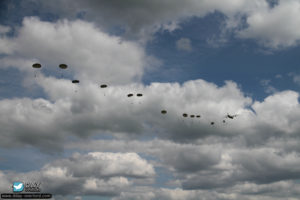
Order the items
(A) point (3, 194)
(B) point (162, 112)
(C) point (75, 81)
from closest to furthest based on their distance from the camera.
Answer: (C) point (75, 81) → (B) point (162, 112) → (A) point (3, 194)

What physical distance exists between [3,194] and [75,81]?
3963 inches

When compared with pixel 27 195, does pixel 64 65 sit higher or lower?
higher

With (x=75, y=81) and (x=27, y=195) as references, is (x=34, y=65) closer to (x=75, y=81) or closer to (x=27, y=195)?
(x=75, y=81)

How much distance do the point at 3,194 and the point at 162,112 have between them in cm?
11132

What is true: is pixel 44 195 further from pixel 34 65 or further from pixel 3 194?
pixel 34 65

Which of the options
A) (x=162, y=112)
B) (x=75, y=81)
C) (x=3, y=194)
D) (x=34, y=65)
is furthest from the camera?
(x=3, y=194)

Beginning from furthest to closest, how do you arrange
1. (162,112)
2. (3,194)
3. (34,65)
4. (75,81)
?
1. (3,194)
2. (162,112)
3. (75,81)
4. (34,65)

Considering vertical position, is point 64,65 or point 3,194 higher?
point 64,65

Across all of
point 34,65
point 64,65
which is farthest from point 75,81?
point 34,65

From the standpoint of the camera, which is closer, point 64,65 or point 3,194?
point 64,65

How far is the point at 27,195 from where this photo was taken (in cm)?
17312

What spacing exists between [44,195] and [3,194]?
23.5 m

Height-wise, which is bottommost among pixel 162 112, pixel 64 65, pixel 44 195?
pixel 44 195

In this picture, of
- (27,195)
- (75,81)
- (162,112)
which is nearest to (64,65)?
(75,81)
